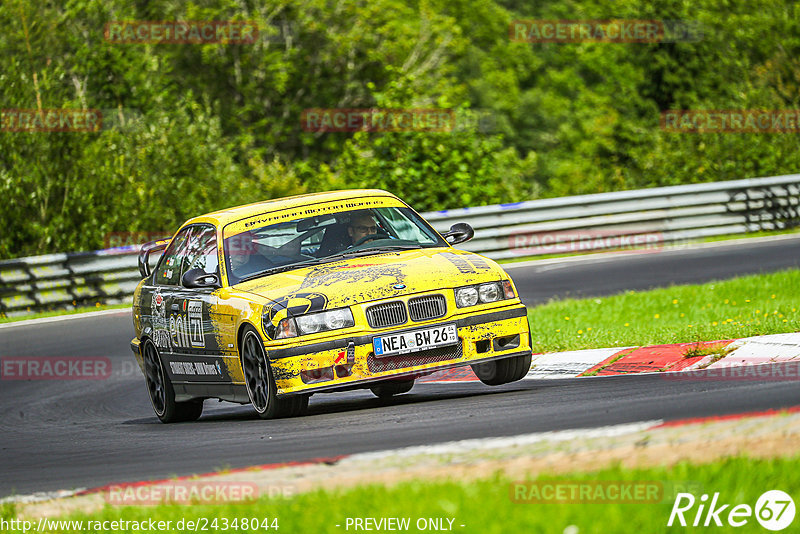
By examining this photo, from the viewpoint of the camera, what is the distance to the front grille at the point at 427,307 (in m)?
8.44

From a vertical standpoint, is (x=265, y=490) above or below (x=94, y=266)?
above

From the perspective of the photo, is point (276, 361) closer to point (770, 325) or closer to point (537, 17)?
point (770, 325)

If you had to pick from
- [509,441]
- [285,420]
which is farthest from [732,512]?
Result: [285,420]

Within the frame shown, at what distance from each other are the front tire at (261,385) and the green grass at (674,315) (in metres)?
3.23

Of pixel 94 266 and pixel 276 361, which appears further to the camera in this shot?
pixel 94 266

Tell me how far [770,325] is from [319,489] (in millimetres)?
6205

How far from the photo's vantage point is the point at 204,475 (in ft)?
20.1

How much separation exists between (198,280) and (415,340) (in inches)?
77.6

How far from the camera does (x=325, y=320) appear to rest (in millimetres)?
8320

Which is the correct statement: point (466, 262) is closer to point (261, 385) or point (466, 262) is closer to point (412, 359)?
point (412, 359)

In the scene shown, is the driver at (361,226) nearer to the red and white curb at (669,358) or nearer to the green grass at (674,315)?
the red and white curb at (669,358)

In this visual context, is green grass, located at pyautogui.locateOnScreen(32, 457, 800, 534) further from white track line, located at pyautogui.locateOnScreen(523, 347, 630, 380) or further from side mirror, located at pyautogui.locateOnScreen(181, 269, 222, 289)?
white track line, located at pyautogui.locateOnScreen(523, 347, 630, 380)

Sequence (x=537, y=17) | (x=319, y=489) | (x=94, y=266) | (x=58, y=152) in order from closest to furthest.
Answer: (x=319, y=489) < (x=94, y=266) < (x=58, y=152) < (x=537, y=17)

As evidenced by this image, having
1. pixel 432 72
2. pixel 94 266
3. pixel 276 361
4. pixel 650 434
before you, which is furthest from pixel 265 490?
pixel 432 72
